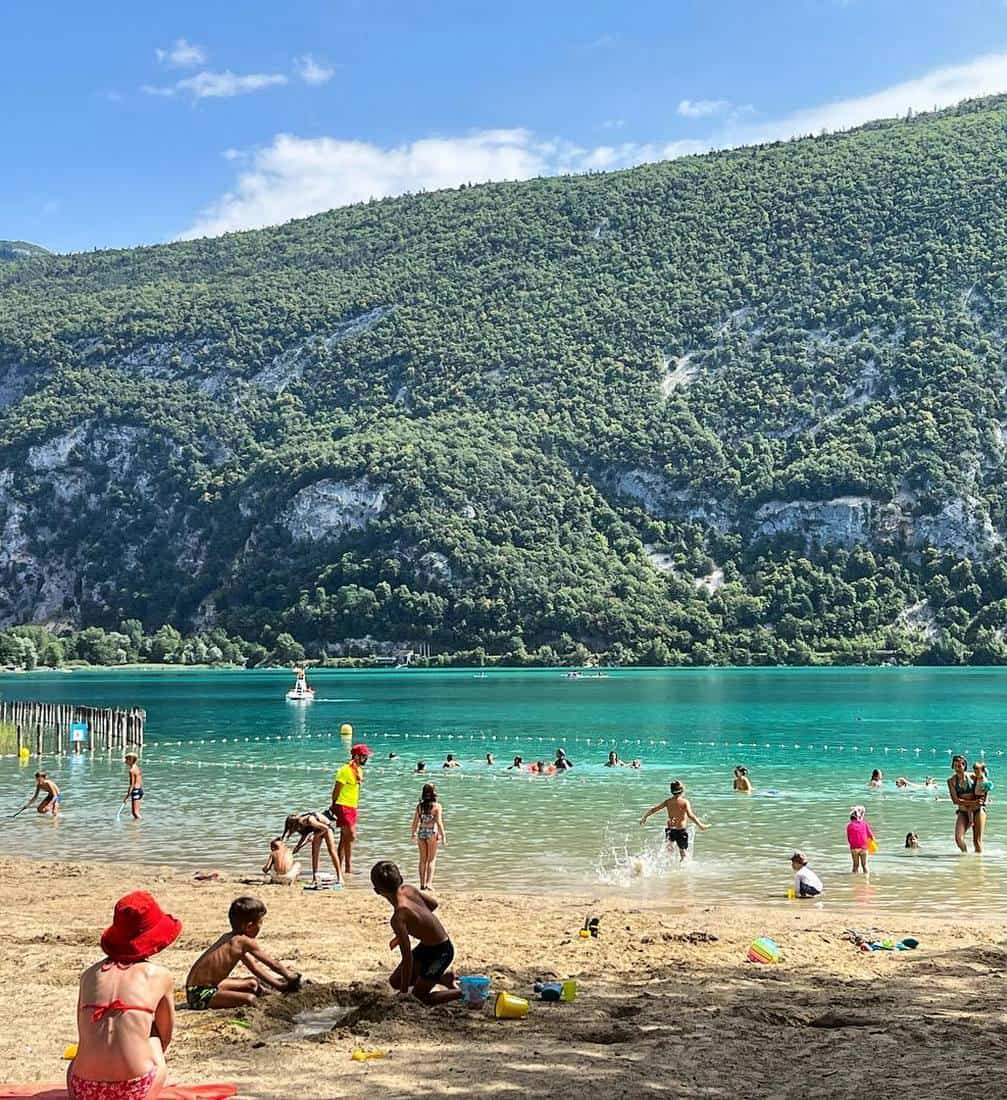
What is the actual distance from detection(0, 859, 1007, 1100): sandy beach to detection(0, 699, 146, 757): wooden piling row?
3622 cm

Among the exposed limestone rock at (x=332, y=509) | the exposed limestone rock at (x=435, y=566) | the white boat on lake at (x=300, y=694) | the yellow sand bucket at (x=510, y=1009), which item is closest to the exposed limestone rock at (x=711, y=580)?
the exposed limestone rock at (x=435, y=566)

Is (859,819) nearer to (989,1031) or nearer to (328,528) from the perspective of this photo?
(989,1031)

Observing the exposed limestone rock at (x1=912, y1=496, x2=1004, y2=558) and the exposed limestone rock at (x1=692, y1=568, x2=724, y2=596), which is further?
the exposed limestone rock at (x1=692, y1=568, x2=724, y2=596)

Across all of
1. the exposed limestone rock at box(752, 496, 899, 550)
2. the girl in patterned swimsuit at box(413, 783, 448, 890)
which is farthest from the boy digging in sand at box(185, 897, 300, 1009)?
the exposed limestone rock at box(752, 496, 899, 550)

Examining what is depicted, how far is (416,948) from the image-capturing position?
11797 millimetres

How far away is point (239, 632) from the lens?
18450cm

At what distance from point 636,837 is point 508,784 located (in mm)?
12069

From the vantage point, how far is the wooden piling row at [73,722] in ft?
173

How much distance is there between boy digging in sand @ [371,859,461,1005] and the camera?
38.3ft

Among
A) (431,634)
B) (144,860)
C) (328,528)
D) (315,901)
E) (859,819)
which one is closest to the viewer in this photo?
(315,901)

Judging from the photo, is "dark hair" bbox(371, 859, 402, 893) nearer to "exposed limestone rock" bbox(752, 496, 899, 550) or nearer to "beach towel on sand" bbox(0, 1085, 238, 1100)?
"beach towel on sand" bbox(0, 1085, 238, 1100)

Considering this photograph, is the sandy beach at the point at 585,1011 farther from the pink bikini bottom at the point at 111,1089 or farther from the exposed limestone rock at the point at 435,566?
the exposed limestone rock at the point at 435,566

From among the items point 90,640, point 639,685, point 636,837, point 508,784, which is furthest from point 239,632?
point 636,837

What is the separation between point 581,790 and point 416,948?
24.8 metres
